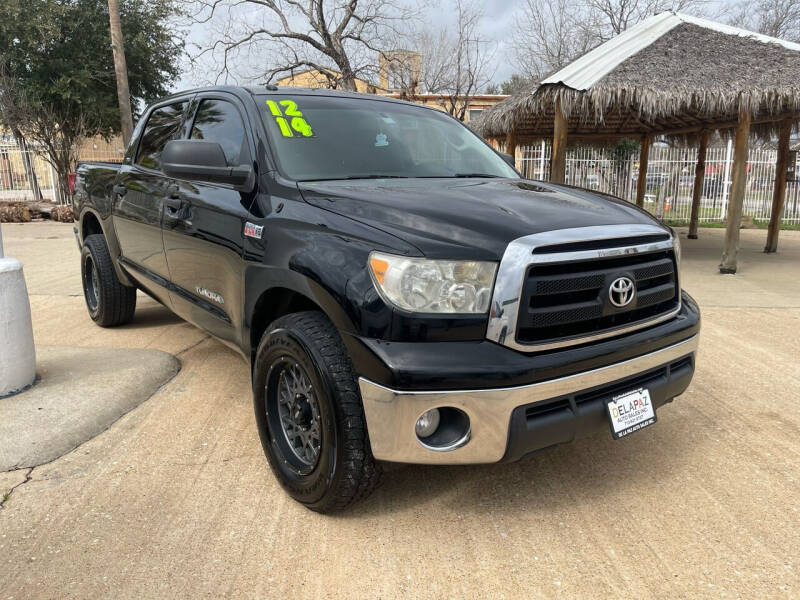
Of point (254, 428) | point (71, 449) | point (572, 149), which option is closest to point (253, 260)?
point (254, 428)

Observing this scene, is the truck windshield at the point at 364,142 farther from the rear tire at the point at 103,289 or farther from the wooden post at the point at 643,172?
the wooden post at the point at 643,172

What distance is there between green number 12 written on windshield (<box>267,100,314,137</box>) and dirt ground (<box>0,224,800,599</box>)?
1650 millimetres

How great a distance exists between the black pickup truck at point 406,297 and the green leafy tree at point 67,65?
1790 cm

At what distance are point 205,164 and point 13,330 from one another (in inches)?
68.5

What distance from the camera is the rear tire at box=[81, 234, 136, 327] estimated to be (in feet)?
17.2

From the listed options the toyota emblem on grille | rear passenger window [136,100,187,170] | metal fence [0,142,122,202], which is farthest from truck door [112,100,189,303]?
metal fence [0,142,122,202]

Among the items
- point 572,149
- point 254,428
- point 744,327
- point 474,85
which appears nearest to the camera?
point 254,428

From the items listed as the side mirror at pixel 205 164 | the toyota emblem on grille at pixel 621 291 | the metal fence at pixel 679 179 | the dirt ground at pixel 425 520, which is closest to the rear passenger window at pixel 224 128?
the side mirror at pixel 205 164

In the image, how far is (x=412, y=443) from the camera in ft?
7.41

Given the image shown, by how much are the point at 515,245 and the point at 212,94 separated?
7.96 ft

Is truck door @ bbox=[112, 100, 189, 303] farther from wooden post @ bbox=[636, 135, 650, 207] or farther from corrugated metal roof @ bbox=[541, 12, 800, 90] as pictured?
wooden post @ bbox=[636, 135, 650, 207]

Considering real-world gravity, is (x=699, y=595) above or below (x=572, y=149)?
below

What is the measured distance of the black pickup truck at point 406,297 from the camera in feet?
7.30

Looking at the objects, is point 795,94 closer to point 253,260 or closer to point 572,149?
point 253,260
